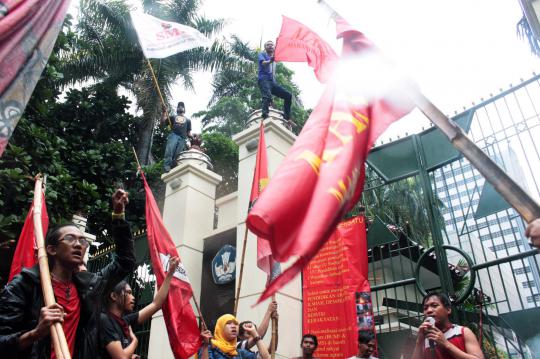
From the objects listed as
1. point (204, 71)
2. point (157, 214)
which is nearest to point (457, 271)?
point (157, 214)

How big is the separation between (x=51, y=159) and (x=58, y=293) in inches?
200

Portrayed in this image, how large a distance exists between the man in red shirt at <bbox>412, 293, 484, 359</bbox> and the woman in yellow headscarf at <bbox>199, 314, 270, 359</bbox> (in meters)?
1.61

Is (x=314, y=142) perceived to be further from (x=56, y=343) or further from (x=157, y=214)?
(x=157, y=214)

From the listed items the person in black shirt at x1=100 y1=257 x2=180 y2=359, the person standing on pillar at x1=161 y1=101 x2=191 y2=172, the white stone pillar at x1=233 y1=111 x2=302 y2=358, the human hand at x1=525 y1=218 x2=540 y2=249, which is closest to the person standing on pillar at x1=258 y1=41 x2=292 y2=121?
the white stone pillar at x1=233 y1=111 x2=302 y2=358

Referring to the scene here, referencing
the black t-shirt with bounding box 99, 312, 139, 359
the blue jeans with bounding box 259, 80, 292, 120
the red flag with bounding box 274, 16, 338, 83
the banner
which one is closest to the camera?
the black t-shirt with bounding box 99, 312, 139, 359

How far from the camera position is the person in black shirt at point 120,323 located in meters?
2.98

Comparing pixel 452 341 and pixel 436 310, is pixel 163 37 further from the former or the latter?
pixel 452 341

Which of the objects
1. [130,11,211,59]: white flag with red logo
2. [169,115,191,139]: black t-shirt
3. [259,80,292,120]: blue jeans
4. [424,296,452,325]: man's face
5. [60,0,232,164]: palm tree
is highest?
[60,0,232,164]: palm tree

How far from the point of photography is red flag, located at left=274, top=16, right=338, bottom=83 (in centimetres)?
402

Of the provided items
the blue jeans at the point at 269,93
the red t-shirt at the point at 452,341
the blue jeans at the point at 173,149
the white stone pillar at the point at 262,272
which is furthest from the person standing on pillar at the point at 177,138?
the red t-shirt at the point at 452,341

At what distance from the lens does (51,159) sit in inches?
280

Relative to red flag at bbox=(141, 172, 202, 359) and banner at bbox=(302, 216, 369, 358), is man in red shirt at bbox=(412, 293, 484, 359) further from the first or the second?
red flag at bbox=(141, 172, 202, 359)

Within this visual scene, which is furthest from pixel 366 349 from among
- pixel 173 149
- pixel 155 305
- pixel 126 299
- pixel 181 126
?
pixel 181 126

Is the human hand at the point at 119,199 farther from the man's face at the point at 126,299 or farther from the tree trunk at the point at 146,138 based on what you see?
the tree trunk at the point at 146,138
